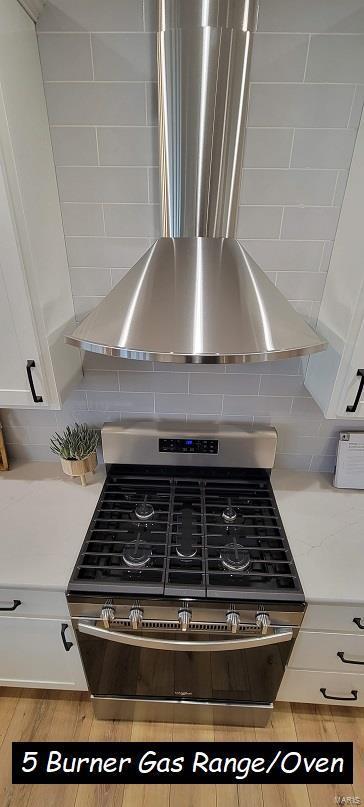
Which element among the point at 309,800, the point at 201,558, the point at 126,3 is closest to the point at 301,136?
the point at 126,3

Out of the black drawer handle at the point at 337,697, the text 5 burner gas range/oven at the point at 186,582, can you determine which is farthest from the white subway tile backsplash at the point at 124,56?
the black drawer handle at the point at 337,697

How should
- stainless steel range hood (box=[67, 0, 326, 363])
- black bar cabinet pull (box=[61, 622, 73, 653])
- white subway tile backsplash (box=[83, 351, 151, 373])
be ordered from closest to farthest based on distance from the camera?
stainless steel range hood (box=[67, 0, 326, 363])
black bar cabinet pull (box=[61, 622, 73, 653])
white subway tile backsplash (box=[83, 351, 151, 373])

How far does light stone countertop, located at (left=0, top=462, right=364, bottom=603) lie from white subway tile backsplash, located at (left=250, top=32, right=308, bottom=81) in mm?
1337

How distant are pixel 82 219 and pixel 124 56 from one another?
425 millimetres

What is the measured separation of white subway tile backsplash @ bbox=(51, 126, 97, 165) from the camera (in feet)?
3.33

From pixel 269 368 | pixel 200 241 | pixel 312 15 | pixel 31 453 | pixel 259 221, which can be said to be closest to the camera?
pixel 200 241

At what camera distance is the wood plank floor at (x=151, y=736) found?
1228 mm

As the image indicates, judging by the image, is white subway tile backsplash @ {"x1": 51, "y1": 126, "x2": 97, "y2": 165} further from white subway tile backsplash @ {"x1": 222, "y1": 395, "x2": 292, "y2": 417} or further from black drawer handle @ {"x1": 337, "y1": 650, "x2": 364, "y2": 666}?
Answer: black drawer handle @ {"x1": 337, "y1": 650, "x2": 364, "y2": 666}

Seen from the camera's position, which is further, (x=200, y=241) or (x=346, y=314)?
(x=346, y=314)

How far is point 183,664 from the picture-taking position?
1.14 metres

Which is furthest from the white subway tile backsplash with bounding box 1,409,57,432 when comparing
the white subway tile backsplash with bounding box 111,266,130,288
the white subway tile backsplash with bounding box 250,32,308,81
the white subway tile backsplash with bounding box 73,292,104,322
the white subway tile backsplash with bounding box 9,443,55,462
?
the white subway tile backsplash with bounding box 250,32,308,81

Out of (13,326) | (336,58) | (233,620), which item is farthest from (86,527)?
(336,58)

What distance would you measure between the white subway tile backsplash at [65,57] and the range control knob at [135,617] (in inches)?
59.9

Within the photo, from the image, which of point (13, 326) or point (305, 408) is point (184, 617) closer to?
point (305, 408)
